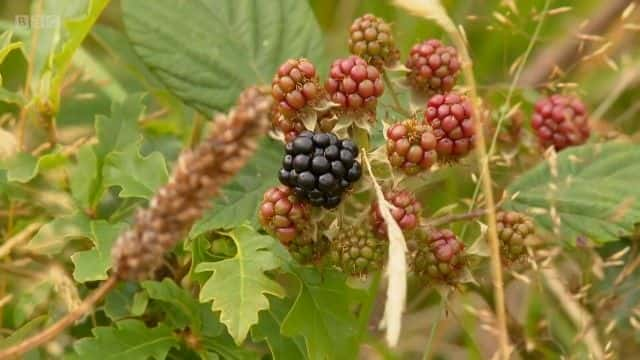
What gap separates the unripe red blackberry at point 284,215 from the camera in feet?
3.74

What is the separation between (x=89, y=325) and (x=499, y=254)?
1.63 ft

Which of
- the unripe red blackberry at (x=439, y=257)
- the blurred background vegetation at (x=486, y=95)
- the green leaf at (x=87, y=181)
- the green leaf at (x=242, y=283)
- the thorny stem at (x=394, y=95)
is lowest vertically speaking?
the blurred background vegetation at (x=486, y=95)

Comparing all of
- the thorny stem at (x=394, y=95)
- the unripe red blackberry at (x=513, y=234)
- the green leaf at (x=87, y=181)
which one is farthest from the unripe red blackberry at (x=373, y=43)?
the green leaf at (x=87, y=181)

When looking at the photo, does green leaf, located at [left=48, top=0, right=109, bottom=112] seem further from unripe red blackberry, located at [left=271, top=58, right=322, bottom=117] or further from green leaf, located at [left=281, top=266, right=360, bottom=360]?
green leaf, located at [left=281, top=266, right=360, bottom=360]

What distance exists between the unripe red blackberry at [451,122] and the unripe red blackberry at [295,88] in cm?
12

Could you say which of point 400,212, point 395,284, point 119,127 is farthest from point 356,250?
point 119,127

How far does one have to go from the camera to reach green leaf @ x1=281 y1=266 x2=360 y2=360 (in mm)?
1196

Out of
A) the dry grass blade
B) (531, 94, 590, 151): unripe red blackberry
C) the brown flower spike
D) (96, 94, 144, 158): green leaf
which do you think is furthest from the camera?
(531, 94, 590, 151): unripe red blackberry

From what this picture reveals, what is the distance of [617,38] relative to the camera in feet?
5.74

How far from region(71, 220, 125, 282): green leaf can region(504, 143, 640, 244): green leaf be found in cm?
47

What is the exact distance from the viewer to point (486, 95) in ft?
5.58

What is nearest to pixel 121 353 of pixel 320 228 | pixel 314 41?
pixel 320 228

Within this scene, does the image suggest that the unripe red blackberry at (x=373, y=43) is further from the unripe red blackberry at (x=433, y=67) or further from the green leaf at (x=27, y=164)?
the green leaf at (x=27, y=164)

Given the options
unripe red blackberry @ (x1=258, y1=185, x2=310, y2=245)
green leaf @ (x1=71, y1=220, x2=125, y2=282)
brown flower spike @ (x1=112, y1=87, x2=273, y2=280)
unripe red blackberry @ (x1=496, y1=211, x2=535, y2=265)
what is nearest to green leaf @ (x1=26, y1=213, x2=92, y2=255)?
green leaf @ (x1=71, y1=220, x2=125, y2=282)
